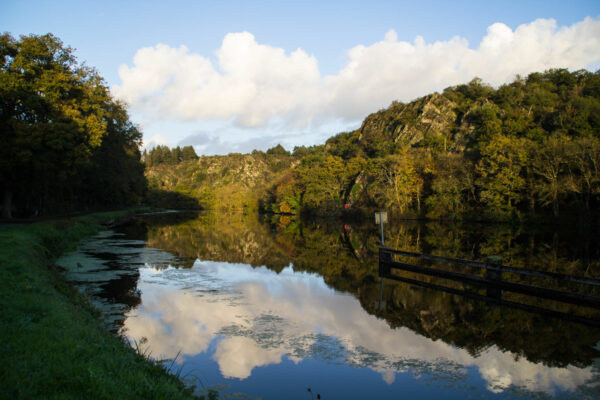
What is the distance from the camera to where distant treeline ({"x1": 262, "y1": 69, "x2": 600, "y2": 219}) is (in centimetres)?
4900

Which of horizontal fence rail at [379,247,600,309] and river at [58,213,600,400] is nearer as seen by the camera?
river at [58,213,600,400]

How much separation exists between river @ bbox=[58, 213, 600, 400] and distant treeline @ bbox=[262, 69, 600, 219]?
34539 millimetres

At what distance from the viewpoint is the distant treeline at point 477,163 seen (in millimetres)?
49000

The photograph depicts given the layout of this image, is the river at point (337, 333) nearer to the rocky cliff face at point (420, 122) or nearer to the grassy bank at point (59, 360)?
the grassy bank at point (59, 360)

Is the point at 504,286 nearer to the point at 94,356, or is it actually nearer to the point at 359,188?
the point at 94,356

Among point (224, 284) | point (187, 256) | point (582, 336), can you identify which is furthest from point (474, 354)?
point (187, 256)

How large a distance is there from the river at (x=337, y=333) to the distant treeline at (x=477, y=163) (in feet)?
113

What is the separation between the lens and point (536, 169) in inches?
1986

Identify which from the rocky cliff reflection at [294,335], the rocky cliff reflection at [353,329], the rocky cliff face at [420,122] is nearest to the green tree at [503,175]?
the rocky cliff reflection at [353,329]

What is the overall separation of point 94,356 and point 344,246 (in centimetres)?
2646

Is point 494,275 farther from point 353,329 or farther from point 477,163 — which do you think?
Result: point 477,163

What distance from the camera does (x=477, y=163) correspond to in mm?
60219

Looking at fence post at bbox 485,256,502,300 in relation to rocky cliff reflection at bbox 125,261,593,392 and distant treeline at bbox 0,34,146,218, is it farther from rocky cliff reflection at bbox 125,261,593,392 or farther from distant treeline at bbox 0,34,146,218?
distant treeline at bbox 0,34,146,218

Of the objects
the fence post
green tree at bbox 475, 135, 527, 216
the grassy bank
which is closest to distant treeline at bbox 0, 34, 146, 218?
the grassy bank
